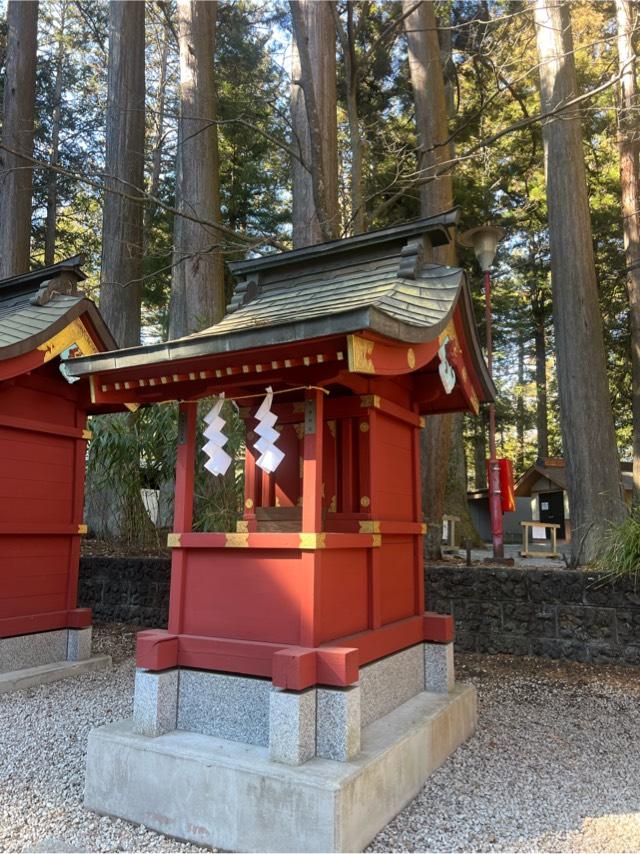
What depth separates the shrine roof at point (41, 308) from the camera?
16.4ft

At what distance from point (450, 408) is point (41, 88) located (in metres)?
17.1

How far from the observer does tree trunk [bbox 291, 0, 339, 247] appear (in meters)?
6.98

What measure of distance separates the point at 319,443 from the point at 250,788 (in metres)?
1.69

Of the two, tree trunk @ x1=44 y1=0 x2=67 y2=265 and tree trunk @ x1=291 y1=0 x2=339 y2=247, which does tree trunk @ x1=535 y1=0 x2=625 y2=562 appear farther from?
tree trunk @ x1=44 y1=0 x2=67 y2=265

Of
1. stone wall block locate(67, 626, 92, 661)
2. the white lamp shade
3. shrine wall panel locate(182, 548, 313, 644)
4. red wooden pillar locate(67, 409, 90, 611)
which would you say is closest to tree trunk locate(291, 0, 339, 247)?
the white lamp shade

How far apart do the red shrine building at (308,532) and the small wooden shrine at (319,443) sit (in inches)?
0.5

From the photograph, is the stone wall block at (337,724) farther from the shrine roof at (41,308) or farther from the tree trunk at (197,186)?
the tree trunk at (197,186)

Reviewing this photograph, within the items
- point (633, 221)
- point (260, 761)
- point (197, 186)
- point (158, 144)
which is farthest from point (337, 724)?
point (158, 144)

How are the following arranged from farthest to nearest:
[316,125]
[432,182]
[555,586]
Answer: [432,182] < [316,125] < [555,586]

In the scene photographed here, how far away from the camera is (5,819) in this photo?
9.82 feet

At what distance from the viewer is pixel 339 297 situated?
3889 mm

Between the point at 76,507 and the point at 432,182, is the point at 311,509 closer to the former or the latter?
the point at 76,507

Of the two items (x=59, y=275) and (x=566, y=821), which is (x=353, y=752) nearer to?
(x=566, y=821)

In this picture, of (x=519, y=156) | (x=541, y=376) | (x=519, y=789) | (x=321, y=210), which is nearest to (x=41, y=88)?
(x=519, y=156)
